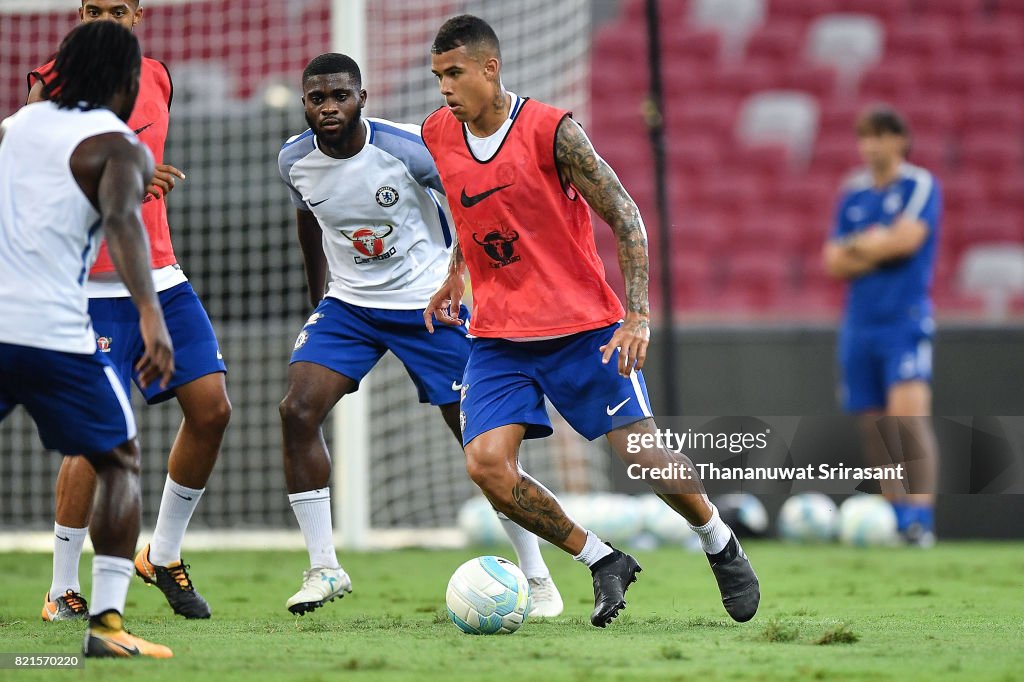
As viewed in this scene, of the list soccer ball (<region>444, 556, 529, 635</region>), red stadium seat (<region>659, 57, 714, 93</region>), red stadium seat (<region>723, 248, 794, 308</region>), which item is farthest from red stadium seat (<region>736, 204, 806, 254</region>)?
soccer ball (<region>444, 556, 529, 635</region>)

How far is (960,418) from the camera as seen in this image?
10.2 m

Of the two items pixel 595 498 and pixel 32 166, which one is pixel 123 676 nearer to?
pixel 32 166

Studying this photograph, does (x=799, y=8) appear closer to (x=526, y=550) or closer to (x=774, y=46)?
(x=774, y=46)

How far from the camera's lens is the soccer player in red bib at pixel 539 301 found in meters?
5.06

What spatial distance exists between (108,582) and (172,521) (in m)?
1.73

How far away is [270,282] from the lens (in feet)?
31.9

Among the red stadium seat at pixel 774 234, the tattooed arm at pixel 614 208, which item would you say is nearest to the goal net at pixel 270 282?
the red stadium seat at pixel 774 234

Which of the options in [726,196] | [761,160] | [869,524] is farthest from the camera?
[761,160]

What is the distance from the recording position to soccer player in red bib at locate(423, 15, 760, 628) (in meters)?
5.06

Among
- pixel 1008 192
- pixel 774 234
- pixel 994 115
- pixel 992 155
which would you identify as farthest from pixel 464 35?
pixel 994 115

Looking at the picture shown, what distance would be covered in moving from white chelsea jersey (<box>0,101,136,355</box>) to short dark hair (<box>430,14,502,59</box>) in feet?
4.56

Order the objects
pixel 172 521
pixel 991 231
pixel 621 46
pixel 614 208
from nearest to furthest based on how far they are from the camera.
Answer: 1. pixel 614 208
2. pixel 172 521
3. pixel 991 231
4. pixel 621 46

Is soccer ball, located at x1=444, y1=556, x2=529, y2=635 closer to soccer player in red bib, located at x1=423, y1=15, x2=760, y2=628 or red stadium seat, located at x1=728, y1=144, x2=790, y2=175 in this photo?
soccer player in red bib, located at x1=423, y1=15, x2=760, y2=628

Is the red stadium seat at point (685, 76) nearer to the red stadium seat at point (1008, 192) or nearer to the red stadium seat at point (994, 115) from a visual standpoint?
the red stadium seat at point (994, 115)
